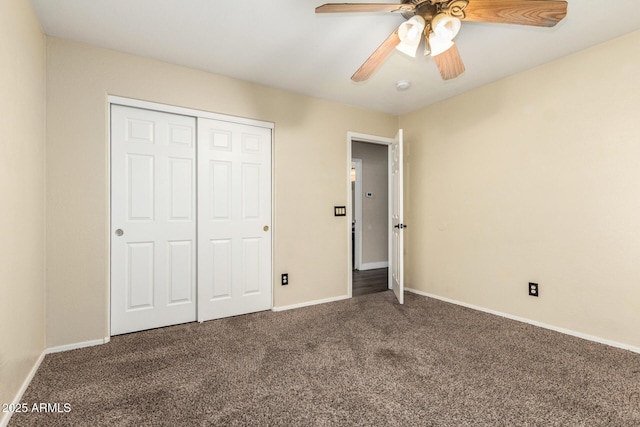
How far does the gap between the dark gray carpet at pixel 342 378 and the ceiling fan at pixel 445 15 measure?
206 cm

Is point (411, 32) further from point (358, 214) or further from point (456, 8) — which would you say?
point (358, 214)

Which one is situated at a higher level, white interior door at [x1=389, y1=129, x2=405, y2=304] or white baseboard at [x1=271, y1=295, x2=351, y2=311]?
white interior door at [x1=389, y1=129, x2=405, y2=304]

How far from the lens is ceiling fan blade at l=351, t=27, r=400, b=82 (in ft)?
6.37

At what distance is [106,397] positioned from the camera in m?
1.74

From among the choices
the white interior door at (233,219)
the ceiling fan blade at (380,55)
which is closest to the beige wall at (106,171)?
the white interior door at (233,219)

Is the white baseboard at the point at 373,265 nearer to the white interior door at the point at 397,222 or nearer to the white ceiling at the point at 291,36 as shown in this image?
the white interior door at the point at 397,222

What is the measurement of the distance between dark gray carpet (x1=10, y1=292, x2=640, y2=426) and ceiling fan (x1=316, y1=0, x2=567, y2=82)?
2.06 metres

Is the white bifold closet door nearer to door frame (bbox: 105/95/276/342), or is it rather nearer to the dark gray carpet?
door frame (bbox: 105/95/276/342)

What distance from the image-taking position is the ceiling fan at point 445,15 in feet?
5.09

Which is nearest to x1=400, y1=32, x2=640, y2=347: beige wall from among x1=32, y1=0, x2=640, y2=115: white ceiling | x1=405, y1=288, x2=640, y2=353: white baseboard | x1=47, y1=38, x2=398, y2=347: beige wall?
x1=405, y1=288, x2=640, y2=353: white baseboard

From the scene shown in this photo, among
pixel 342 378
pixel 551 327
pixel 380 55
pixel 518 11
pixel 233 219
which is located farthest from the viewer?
pixel 233 219

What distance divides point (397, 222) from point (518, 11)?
2.58 metres

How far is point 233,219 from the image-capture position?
314 centimetres

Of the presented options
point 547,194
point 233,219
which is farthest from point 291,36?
point 547,194
